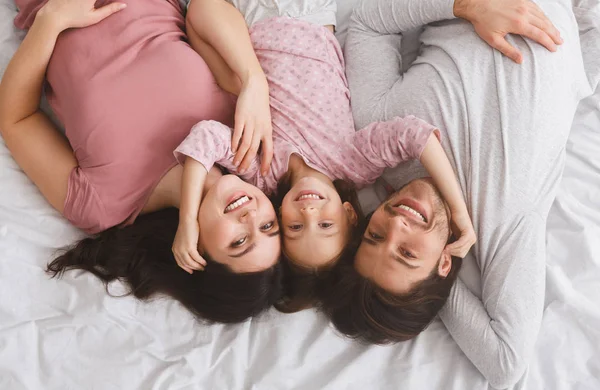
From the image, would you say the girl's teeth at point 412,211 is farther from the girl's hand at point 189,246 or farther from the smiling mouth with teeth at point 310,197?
the girl's hand at point 189,246

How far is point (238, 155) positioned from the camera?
112cm

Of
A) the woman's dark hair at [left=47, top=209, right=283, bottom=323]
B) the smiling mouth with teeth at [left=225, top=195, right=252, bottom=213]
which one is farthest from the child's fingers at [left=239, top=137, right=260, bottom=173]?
the woman's dark hair at [left=47, top=209, right=283, bottom=323]

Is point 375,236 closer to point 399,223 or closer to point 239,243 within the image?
point 399,223

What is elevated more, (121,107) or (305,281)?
(121,107)

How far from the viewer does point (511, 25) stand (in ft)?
3.66

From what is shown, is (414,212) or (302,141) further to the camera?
(302,141)

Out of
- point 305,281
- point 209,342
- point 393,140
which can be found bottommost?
point 209,342

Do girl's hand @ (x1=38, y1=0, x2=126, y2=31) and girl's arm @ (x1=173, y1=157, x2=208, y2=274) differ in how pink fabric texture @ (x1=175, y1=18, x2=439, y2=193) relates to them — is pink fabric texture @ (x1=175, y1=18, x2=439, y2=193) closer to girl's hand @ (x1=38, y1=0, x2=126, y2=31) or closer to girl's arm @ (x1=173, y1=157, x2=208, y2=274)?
girl's arm @ (x1=173, y1=157, x2=208, y2=274)

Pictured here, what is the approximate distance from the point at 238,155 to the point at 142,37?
0.36 metres

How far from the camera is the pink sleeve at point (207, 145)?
104 centimetres

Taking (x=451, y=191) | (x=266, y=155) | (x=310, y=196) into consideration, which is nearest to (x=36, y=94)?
(x=266, y=155)

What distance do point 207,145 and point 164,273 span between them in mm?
300

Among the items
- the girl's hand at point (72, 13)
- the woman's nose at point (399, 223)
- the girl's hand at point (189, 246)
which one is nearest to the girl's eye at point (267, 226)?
the girl's hand at point (189, 246)

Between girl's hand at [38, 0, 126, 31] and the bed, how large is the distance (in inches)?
14.6
